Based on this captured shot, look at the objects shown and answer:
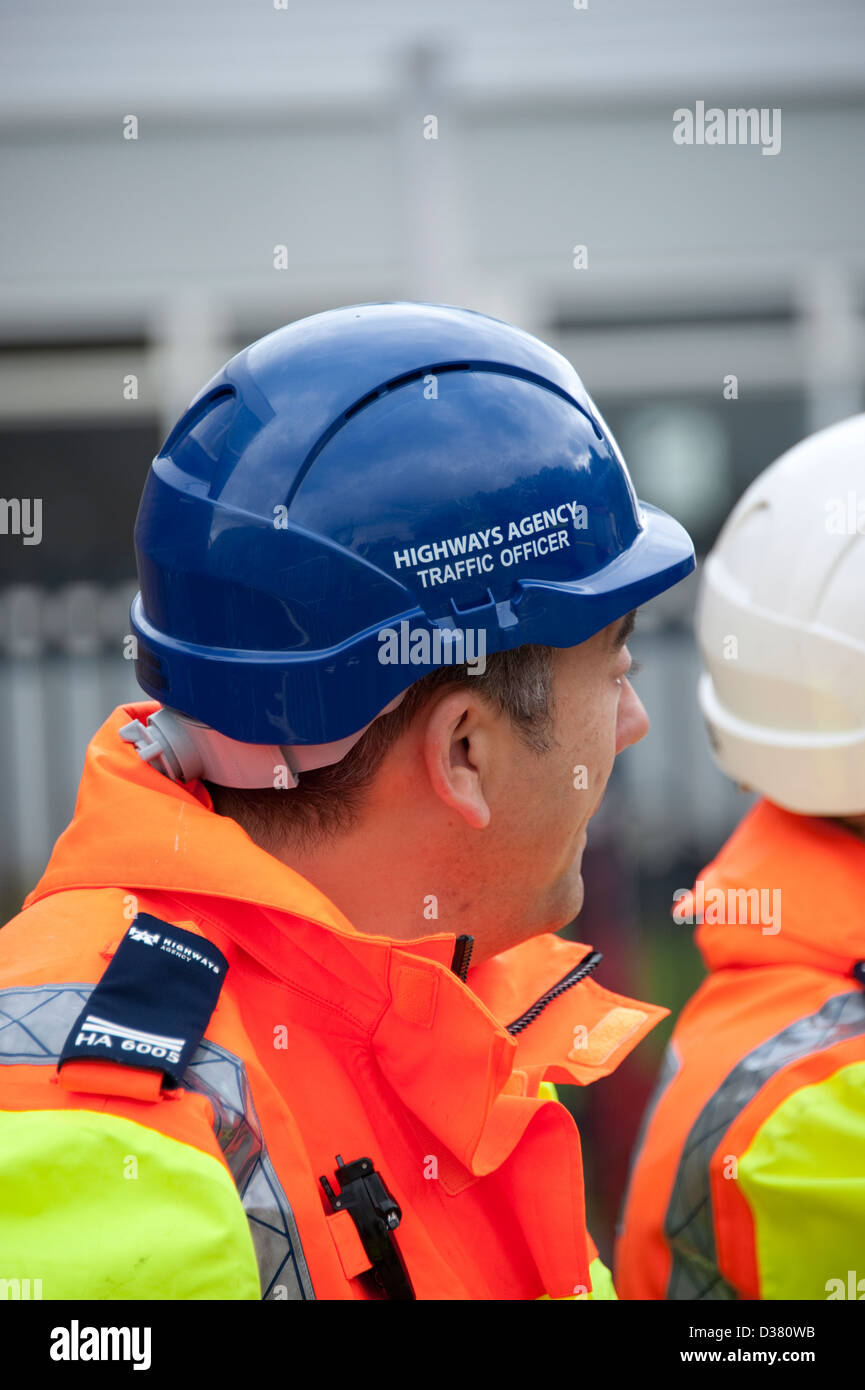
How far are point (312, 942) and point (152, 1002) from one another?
24cm

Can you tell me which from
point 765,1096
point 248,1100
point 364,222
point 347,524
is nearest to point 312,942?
point 248,1100

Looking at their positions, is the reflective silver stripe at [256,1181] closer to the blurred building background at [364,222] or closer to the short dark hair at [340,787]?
the short dark hair at [340,787]

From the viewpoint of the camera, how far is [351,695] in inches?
69.3

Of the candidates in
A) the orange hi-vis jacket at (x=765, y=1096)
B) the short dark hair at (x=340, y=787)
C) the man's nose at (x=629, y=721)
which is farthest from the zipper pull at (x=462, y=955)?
the orange hi-vis jacket at (x=765, y=1096)

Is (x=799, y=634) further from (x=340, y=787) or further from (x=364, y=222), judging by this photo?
(x=364, y=222)

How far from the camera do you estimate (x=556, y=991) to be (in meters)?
2.15

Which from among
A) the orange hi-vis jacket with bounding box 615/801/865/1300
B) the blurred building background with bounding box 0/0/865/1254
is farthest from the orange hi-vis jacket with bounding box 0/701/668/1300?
the blurred building background with bounding box 0/0/865/1254

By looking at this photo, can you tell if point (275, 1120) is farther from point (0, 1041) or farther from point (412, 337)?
point (412, 337)

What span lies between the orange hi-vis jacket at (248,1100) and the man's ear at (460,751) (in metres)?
0.20

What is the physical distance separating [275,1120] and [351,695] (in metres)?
0.53

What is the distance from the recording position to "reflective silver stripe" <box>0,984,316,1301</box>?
1456mm

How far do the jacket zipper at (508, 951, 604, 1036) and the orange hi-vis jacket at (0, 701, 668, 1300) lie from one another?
0.34ft

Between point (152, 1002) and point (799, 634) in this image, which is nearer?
point (152, 1002)

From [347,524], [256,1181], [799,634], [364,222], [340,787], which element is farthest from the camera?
[364,222]
